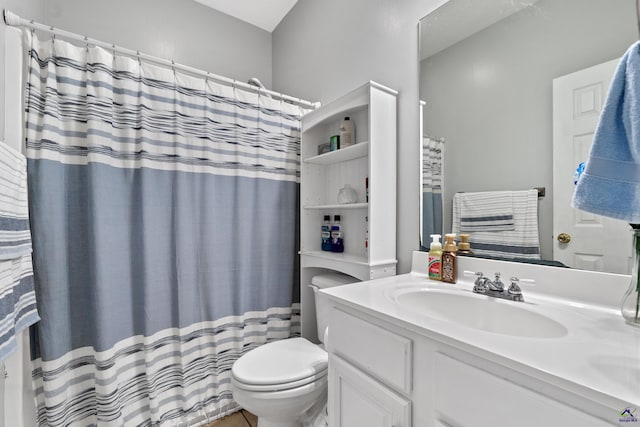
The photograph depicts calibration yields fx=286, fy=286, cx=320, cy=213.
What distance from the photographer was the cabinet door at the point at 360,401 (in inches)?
30.4

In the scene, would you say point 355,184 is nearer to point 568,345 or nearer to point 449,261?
point 449,261

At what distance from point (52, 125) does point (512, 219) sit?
6.41 feet

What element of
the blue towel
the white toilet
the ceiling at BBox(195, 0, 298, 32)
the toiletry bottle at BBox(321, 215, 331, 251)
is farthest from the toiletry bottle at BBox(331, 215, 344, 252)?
the ceiling at BBox(195, 0, 298, 32)

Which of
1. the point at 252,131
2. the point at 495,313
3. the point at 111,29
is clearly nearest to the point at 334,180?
the point at 252,131

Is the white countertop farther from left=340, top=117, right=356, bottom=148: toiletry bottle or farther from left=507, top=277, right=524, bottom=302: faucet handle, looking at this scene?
left=340, top=117, right=356, bottom=148: toiletry bottle

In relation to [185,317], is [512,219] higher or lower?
higher

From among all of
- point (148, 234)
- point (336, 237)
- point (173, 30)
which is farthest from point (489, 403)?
point (173, 30)

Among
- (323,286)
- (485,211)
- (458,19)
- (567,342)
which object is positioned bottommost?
(323,286)

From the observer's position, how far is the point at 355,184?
5.60 feet

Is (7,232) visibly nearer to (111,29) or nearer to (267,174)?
(267,174)

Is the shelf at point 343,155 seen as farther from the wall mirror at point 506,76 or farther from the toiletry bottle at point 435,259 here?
the toiletry bottle at point 435,259

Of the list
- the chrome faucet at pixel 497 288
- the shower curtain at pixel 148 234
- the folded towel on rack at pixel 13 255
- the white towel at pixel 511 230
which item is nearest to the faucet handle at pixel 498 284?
the chrome faucet at pixel 497 288

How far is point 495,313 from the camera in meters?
0.93

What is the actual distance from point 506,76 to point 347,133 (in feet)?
2.58
